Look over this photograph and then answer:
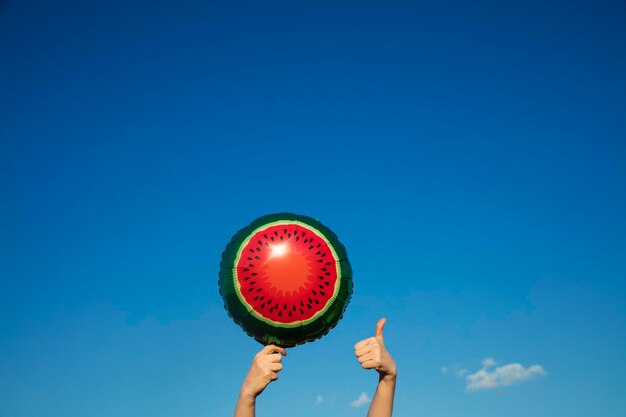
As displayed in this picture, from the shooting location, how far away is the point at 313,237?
6.03 meters

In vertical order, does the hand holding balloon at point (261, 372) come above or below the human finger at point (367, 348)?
below

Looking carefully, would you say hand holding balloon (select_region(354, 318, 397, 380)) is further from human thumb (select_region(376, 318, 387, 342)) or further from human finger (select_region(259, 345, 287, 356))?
human finger (select_region(259, 345, 287, 356))

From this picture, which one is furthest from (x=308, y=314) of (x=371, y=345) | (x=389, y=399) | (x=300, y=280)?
(x=389, y=399)

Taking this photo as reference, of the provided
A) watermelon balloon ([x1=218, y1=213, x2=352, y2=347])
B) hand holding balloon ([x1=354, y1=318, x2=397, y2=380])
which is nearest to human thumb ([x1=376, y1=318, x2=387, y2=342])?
hand holding balloon ([x1=354, y1=318, x2=397, y2=380])

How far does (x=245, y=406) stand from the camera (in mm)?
5539

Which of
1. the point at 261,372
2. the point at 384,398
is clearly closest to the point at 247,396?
the point at 261,372

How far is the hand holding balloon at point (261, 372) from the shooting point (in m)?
5.58

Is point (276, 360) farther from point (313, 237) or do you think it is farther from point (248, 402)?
point (313, 237)

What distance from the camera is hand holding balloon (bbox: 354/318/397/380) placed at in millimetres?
5907

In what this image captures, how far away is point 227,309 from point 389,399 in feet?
6.52

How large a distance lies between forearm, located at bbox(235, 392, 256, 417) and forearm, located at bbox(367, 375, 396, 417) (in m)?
1.31

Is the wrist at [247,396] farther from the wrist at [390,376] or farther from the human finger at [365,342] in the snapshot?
the wrist at [390,376]

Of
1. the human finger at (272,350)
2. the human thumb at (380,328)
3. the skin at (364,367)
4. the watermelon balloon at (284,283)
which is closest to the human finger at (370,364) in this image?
the skin at (364,367)

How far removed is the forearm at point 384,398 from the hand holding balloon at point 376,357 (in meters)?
0.04
